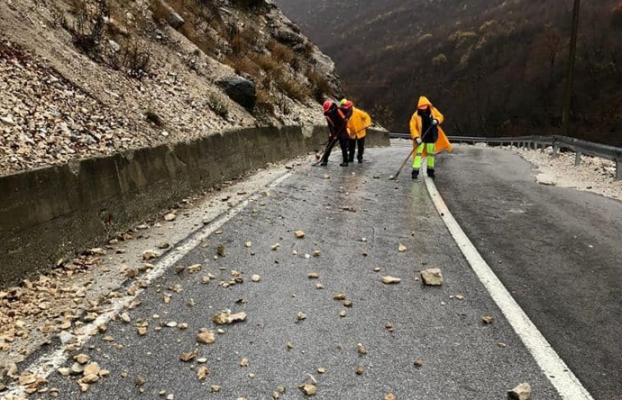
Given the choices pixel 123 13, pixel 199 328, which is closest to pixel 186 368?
pixel 199 328

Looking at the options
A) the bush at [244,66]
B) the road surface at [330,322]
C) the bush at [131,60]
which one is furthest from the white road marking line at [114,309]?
the bush at [244,66]

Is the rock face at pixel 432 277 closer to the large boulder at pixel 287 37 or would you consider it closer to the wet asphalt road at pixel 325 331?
the wet asphalt road at pixel 325 331

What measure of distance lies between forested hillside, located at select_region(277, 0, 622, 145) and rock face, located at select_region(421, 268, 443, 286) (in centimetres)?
5709

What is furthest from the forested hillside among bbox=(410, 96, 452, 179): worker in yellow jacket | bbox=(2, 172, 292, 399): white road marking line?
bbox=(2, 172, 292, 399): white road marking line

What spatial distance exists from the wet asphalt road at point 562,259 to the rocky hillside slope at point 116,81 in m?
4.57

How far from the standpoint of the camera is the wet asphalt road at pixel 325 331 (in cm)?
299

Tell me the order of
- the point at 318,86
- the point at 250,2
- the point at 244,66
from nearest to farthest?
the point at 244,66 → the point at 318,86 → the point at 250,2

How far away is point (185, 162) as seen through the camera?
310 inches

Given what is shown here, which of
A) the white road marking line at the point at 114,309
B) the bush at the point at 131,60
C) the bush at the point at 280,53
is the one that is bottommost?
the white road marking line at the point at 114,309

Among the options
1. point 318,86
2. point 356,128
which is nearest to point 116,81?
point 356,128

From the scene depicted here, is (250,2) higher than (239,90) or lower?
higher

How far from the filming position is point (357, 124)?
13.7 meters

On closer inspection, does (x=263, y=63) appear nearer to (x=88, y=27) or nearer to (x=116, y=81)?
(x=88, y=27)

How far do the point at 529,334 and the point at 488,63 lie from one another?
98.3 metres
